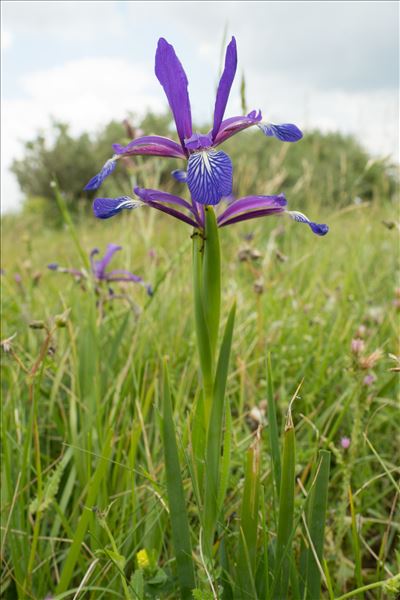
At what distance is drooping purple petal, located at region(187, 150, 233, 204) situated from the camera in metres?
0.88

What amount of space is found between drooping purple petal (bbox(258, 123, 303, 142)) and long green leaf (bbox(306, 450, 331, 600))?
570 mm

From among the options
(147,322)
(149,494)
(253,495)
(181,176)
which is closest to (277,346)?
(147,322)

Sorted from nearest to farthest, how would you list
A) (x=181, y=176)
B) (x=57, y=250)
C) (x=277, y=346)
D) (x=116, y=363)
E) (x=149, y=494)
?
(x=181, y=176) < (x=149, y=494) < (x=116, y=363) < (x=277, y=346) < (x=57, y=250)

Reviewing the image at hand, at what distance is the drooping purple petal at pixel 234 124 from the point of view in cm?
103

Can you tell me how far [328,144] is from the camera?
44.4 ft

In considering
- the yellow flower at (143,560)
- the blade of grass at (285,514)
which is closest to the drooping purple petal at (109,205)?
the blade of grass at (285,514)

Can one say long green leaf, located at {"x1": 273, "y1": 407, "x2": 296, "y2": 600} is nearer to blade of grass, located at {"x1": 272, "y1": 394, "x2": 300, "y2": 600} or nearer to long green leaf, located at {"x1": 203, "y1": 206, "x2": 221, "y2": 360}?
blade of grass, located at {"x1": 272, "y1": 394, "x2": 300, "y2": 600}

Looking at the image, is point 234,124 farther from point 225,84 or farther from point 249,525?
point 249,525

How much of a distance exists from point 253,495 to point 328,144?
13539 millimetres

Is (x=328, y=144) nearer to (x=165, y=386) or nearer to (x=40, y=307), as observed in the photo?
(x=40, y=307)

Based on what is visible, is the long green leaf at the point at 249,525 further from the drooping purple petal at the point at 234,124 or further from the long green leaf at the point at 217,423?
the drooping purple petal at the point at 234,124

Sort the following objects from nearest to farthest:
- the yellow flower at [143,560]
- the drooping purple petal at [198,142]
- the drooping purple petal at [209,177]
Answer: the drooping purple petal at [209,177] → the drooping purple petal at [198,142] → the yellow flower at [143,560]

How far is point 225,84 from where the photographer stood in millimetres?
991

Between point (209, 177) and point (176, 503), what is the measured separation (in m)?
0.58
